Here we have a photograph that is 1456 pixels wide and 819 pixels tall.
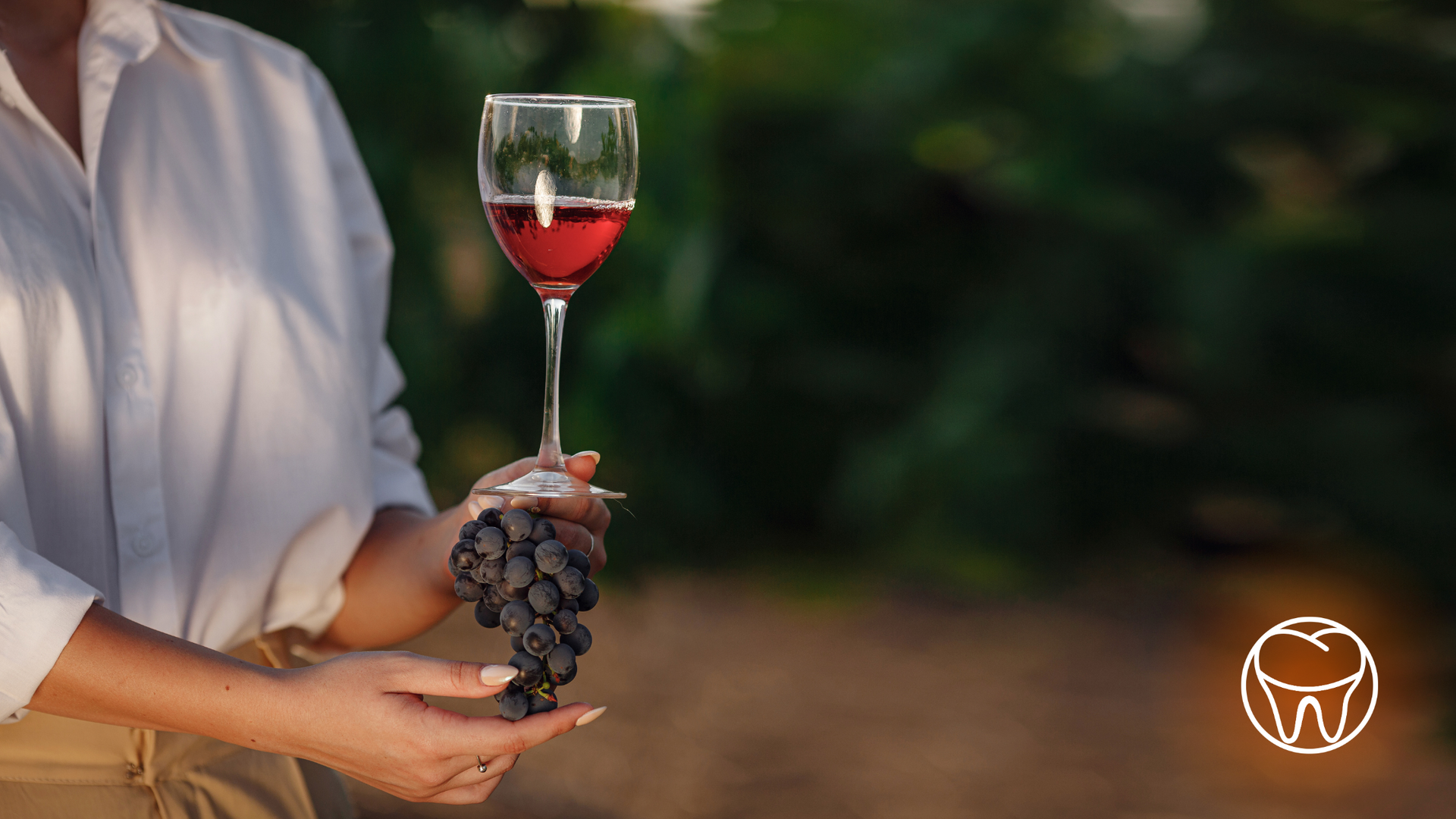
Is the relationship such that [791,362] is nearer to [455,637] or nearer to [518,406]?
[518,406]

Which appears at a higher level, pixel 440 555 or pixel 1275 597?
pixel 440 555

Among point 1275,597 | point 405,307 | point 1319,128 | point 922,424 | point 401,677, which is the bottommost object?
point 1275,597

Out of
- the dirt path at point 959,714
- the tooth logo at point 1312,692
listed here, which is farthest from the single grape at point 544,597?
the tooth logo at point 1312,692

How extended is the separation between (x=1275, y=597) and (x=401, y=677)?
2985 millimetres

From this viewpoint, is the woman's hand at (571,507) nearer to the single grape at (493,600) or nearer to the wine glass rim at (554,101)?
the single grape at (493,600)

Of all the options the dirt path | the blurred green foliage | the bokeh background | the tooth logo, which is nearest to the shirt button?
the dirt path

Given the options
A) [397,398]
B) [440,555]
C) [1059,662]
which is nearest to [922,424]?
[1059,662]

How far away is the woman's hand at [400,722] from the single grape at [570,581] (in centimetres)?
6

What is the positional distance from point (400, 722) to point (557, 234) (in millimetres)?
314

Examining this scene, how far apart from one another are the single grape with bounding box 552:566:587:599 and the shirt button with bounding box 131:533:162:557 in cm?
41

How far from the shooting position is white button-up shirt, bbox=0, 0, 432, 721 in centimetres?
86

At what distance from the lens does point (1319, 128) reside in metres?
2.78

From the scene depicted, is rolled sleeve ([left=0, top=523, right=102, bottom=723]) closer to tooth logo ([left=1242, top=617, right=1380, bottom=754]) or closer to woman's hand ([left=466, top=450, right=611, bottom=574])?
woman's hand ([left=466, top=450, right=611, bottom=574])

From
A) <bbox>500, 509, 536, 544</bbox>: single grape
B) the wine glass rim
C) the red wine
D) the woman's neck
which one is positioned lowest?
<bbox>500, 509, 536, 544</bbox>: single grape
